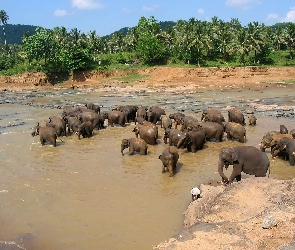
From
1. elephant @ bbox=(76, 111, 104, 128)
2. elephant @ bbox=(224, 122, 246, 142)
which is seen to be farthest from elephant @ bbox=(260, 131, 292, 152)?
elephant @ bbox=(76, 111, 104, 128)

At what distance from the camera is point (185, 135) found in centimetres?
1439

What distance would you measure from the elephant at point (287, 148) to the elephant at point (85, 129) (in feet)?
27.6

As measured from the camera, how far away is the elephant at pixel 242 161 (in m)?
10.1

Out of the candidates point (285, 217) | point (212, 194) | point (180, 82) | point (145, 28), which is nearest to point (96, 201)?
point (212, 194)

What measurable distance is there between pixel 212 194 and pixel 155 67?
4327 centimetres

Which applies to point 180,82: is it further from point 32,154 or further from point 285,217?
point 285,217

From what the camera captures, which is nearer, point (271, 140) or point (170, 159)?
point (170, 159)

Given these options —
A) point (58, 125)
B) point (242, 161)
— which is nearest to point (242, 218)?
point (242, 161)

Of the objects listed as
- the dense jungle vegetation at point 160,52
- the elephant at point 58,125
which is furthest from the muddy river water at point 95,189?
the dense jungle vegetation at point 160,52

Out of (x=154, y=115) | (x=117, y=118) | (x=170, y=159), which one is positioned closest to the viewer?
(x=170, y=159)

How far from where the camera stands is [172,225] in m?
8.70

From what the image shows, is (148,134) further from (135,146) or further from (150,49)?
(150,49)

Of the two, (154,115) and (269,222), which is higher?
(154,115)

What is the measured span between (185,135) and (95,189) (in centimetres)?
467
